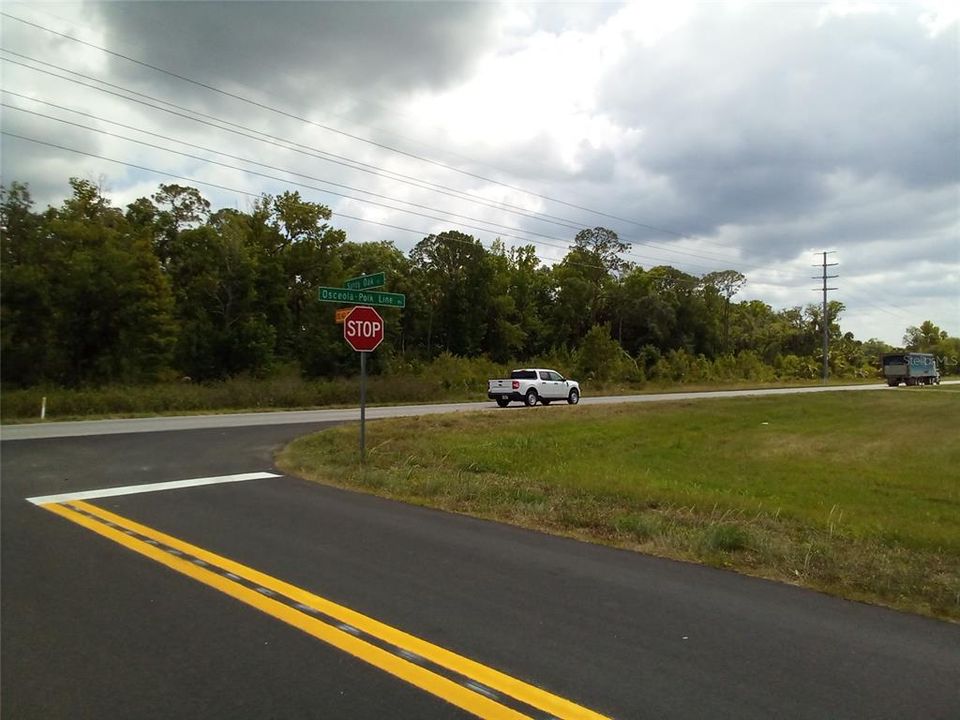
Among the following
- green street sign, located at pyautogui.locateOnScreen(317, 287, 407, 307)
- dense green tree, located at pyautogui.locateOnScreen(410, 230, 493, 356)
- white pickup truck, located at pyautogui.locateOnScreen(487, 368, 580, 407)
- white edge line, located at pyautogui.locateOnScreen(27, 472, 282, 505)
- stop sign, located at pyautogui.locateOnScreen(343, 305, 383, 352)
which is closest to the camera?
white edge line, located at pyautogui.locateOnScreen(27, 472, 282, 505)

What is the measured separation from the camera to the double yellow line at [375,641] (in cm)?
358

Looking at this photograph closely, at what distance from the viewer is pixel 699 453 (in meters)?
17.9

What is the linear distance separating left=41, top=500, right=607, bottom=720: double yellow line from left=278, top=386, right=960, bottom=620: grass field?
335 centimetres

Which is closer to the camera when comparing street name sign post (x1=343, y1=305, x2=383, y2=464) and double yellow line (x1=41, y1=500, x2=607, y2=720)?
double yellow line (x1=41, y1=500, x2=607, y2=720)

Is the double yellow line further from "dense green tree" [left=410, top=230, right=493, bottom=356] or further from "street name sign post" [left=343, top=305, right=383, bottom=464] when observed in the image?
"dense green tree" [left=410, top=230, right=493, bottom=356]

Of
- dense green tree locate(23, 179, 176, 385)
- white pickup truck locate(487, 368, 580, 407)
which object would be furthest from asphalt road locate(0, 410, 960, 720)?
dense green tree locate(23, 179, 176, 385)

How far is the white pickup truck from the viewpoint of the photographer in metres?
33.3

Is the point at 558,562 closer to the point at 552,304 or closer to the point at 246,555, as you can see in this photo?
the point at 246,555

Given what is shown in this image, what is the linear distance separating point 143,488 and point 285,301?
47.0 metres

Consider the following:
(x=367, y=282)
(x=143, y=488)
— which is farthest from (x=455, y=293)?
(x=143, y=488)

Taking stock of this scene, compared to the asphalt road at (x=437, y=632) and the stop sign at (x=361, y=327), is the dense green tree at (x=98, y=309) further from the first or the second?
the asphalt road at (x=437, y=632)

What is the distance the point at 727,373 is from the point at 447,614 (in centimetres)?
7721

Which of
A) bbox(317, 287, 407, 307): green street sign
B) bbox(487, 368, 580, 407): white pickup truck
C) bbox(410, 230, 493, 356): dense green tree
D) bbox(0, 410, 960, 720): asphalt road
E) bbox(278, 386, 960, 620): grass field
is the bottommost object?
→ bbox(278, 386, 960, 620): grass field

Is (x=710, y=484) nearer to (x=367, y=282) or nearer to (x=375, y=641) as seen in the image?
(x=367, y=282)
